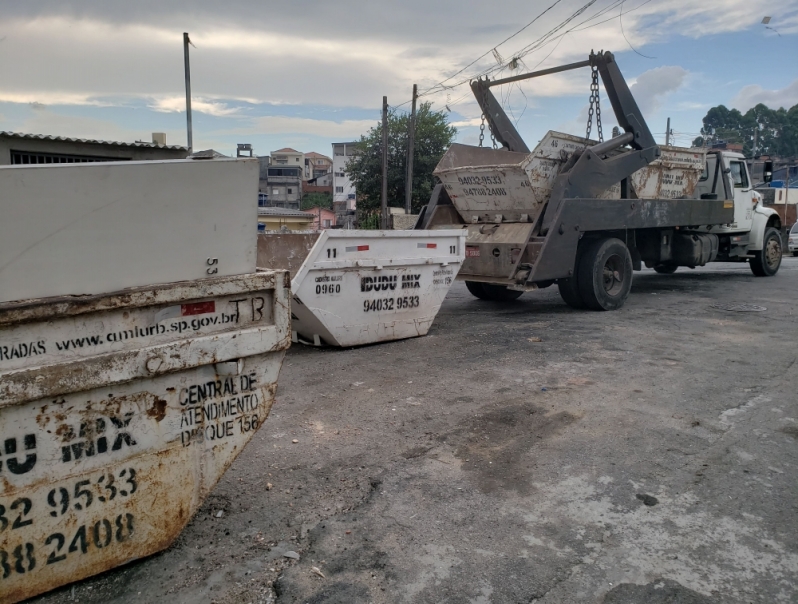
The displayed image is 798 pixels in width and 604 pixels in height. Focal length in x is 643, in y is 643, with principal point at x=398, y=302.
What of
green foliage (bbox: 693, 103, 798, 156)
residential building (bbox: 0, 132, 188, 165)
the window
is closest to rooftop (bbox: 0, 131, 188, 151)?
residential building (bbox: 0, 132, 188, 165)

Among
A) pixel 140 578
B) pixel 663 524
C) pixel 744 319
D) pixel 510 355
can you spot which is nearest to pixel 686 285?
pixel 744 319

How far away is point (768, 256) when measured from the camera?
44.1ft

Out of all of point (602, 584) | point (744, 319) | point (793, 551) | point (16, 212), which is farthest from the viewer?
point (744, 319)

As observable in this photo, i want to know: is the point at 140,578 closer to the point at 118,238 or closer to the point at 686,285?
the point at 118,238

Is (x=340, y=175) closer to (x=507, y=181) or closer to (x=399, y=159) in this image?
(x=399, y=159)

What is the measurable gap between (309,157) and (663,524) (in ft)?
365

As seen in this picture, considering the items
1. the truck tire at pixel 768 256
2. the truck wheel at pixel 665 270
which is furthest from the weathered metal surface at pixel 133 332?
the truck tire at pixel 768 256

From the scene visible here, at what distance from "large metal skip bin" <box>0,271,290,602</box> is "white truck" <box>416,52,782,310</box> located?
5.88m

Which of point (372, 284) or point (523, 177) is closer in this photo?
point (372, 284)

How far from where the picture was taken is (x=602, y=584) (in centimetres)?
267

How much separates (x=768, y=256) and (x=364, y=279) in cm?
1051

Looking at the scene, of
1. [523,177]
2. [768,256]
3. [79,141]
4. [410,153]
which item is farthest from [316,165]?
[79,141]

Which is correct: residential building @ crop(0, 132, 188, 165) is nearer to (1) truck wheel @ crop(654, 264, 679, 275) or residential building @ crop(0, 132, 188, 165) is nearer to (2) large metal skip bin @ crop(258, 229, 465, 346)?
(2) large metal skip bin @ crop(258, 229, 465, 346)

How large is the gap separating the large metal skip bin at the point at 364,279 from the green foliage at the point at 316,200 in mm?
63953
